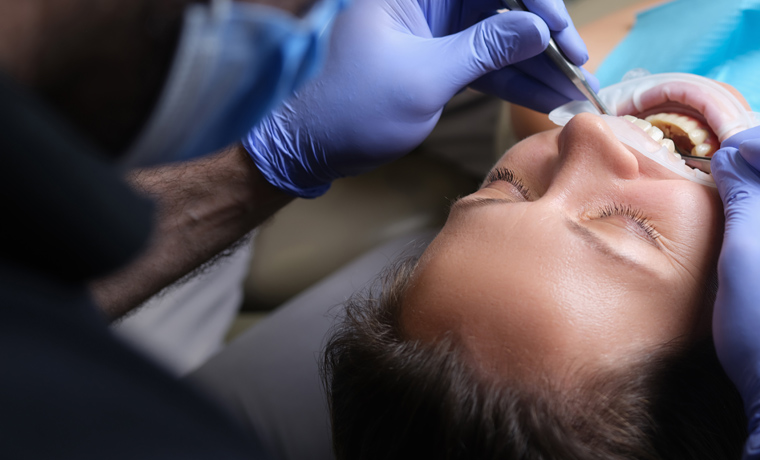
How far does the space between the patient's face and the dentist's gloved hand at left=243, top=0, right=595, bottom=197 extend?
255 mm

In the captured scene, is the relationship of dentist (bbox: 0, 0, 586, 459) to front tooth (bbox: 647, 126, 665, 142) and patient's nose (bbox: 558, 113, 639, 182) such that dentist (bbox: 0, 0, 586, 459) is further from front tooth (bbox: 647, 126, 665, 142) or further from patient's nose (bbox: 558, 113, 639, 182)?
front tooth (bbox: 647, 126, 665, 142)

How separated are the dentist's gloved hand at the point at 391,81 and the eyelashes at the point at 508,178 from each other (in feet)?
0.63

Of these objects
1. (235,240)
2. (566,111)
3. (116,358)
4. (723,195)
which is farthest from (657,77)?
(116,358)

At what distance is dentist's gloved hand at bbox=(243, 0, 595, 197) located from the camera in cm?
105

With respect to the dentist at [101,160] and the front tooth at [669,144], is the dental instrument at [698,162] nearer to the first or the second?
the front tooth at [669,144]

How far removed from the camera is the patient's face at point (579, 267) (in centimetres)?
80

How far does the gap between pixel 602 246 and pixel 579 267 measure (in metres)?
0.05

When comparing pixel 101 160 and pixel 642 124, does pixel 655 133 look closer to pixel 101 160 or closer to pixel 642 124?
pixel 642 124

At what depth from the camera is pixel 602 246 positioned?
0.83 meters

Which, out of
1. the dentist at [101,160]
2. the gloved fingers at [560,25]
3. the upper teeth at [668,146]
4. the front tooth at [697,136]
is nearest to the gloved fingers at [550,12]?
the gloved fingers at [560,25]

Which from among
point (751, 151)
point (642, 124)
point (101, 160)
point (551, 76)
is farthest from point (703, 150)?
point (101, 160)

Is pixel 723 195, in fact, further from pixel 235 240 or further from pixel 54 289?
pixel 235 240

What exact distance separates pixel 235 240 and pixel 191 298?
1.32ft

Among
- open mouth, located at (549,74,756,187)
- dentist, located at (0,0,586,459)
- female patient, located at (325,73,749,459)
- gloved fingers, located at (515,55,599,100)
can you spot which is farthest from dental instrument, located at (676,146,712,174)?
dentist, located at (0,0,586,459)
